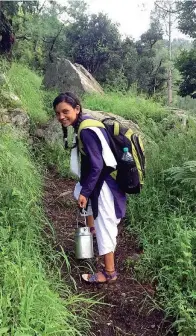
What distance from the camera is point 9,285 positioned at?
8.16 feet

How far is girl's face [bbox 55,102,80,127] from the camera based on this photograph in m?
3.14

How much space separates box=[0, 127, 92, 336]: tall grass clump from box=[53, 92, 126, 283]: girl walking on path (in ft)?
1.51

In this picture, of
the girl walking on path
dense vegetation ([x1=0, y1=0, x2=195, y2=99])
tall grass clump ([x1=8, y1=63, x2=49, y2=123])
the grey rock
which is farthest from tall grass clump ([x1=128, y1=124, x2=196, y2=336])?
dense vegetation ([x1=0, y1=0, x2=195, y2=99])

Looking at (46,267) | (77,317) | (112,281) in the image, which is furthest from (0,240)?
(112,281)

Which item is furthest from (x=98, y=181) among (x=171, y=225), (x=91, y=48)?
(x=91, y=48)

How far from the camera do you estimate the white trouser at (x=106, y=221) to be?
10.5 feet

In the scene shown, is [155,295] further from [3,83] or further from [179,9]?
[179,9]

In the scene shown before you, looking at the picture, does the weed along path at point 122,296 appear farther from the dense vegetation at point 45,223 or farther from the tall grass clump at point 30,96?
the tall grass clump at point 30,96

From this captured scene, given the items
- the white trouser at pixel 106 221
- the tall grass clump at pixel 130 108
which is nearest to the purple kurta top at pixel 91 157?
the white trouser at pixel 106 221

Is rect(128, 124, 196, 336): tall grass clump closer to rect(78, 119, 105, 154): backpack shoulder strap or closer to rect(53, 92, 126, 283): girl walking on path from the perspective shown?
rect(53, 92, 126, 283): girl walking on path

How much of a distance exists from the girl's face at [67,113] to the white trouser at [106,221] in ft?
2.05

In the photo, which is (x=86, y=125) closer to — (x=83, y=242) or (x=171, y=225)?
(x=83, y=242)

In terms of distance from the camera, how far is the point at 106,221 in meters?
3.20

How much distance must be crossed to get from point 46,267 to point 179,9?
19.6m
